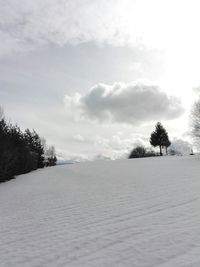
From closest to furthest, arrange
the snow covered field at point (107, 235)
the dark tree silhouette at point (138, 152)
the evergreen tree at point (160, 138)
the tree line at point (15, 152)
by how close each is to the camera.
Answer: the snow covered field at point (107, 235) < the tree line at point (15, 152) < the evergreen tree at point (160, 138) < the dark tree silhouette at point (138, 152)

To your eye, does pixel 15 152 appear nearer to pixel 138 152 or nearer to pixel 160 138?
pixel 160 138

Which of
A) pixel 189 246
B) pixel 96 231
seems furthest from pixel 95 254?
pixel 189 246

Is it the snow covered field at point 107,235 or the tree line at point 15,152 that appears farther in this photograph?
the tree line at point 15,152

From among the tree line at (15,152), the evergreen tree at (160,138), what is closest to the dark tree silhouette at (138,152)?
the evergreen tree at (160,138)

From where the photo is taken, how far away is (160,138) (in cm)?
5997

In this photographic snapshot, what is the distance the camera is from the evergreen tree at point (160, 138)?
196 feet

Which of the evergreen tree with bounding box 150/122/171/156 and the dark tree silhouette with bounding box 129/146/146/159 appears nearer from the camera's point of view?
the evergreen tree with bounding box 150/122/171/156

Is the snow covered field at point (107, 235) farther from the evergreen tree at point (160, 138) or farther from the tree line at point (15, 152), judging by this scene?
the evergreen tree at point (160, 138)

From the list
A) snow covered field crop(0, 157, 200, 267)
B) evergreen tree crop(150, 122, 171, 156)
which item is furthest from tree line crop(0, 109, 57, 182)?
evergreen tree crop(150, 122, 171, 156)

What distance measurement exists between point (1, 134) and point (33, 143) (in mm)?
22156

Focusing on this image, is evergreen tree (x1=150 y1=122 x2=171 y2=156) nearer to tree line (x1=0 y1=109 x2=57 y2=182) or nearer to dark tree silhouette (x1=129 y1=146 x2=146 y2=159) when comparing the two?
dark tree silhouette (x1=129 y1=146 x2=146 y2=159)

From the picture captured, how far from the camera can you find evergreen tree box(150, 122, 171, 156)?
59.8 m

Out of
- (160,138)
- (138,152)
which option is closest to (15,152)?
(160,138)

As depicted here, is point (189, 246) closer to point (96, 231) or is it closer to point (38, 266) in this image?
point (96, 231)
